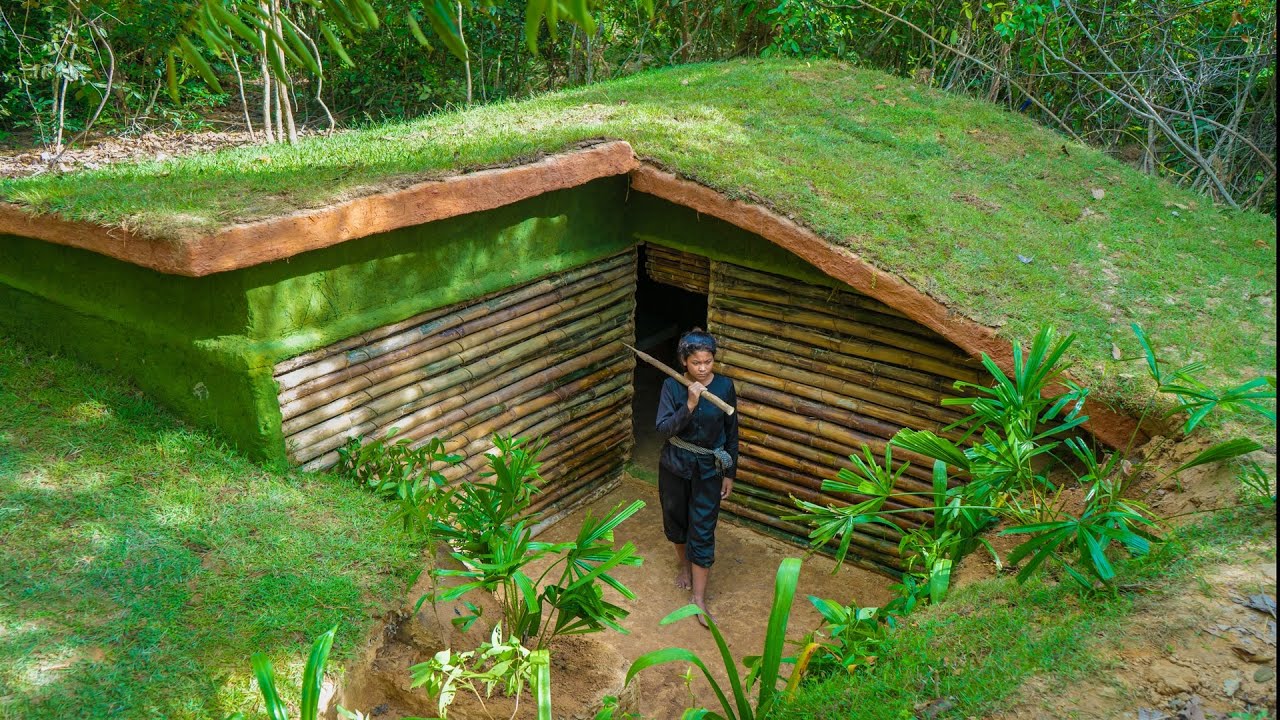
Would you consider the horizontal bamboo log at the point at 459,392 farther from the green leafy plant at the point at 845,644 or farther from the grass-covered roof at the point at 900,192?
the green leafy plant at the point at 845,644

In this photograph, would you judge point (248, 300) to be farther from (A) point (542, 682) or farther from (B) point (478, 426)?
(A) point (542, 682)

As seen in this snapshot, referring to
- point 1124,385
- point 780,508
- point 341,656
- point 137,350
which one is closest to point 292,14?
point 137,350

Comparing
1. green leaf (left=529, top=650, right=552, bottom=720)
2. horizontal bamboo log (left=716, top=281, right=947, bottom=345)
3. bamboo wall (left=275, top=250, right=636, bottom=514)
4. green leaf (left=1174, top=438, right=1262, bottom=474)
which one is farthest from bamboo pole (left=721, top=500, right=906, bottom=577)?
green leaf (left=529, top=650, right=552, bottom=720)

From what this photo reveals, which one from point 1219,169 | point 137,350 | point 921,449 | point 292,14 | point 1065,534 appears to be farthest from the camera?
point 292,14

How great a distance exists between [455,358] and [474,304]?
328 millimetres

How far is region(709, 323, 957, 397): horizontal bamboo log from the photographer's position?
210 inches

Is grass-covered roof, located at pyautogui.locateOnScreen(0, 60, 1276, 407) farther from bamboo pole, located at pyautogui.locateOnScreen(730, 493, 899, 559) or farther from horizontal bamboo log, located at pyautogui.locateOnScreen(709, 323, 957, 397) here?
bamboo pole, located at pyautogui.locateOnScreen(730, 493, 899, 559)

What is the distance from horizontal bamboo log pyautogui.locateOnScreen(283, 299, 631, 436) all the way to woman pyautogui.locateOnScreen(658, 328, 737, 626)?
99 centimetres

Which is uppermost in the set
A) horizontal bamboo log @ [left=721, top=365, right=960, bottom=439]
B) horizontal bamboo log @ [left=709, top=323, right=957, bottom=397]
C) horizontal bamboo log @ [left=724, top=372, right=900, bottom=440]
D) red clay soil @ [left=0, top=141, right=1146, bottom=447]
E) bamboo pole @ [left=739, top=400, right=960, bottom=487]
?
red clay soil @ [left=0, top=141, right=1146, bottom=447]

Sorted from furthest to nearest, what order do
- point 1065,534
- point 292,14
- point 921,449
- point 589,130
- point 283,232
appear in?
point 292,14 → point 589,130 → point 921,449 → point 283,232 → point 1065,534

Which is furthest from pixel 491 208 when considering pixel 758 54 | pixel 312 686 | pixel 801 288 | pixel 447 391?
pixel 758 54

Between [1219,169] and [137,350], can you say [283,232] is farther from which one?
[1219,169]

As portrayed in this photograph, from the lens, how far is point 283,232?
3.89 m

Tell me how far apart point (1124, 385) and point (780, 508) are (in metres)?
2.25
